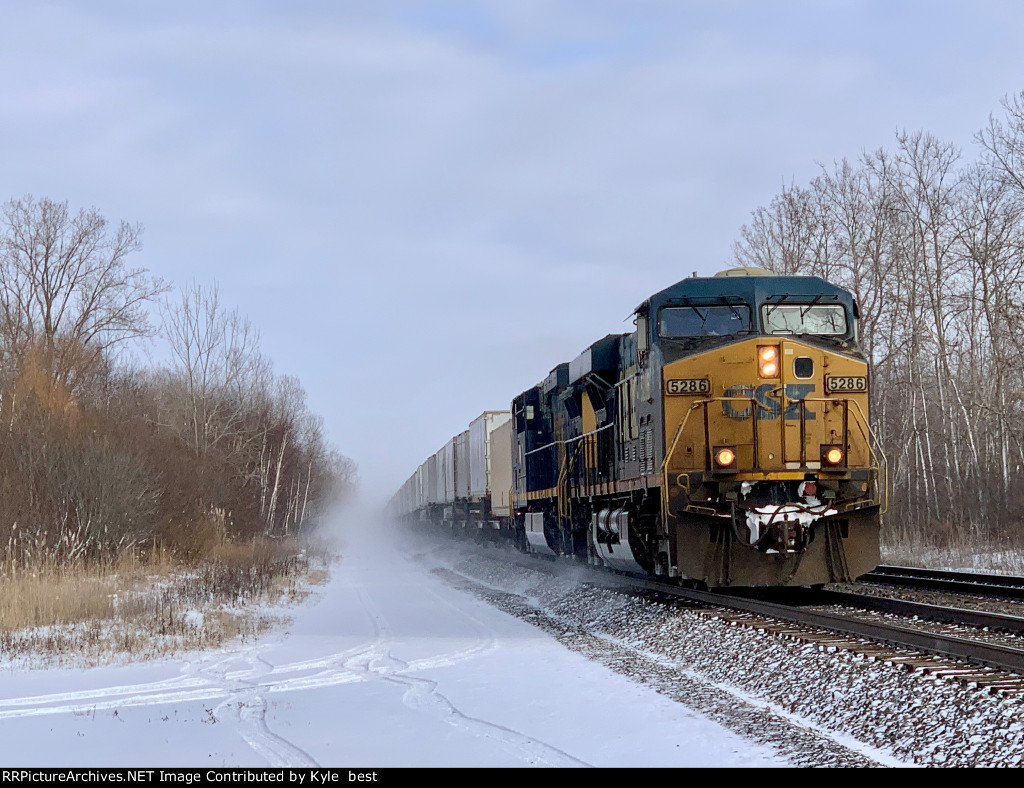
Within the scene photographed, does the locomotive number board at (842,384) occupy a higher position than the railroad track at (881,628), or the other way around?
the locomotive number board at (842,384)

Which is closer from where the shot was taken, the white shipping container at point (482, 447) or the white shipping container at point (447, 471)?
the white shipping container at point (482, 447)

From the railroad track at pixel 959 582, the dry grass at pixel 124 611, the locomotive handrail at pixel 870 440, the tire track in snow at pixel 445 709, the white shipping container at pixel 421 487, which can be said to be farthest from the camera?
the white shipping container at pixel 421 487

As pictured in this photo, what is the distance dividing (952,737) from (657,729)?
175cm

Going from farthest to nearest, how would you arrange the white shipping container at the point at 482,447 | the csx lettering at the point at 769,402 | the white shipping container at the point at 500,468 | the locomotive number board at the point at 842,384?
the white shipping container at the point at 482,447 → the white shipping container at the point at 500,468 → the locomotive number board at the point at 842,384 → the csx lettering at the point at 769,402

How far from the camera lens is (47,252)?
132ft

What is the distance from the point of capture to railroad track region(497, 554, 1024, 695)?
7.18m

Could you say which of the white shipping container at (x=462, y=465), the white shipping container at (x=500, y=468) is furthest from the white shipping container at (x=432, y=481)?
the white shipping container at (x=500, y=468)

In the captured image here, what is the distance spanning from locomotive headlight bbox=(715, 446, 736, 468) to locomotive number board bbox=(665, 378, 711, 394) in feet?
2.44

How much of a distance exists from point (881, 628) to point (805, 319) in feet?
14.6

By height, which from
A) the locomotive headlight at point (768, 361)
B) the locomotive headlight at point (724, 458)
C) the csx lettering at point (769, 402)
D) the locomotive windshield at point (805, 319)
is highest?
the locomotive windshield at point (805, 319)

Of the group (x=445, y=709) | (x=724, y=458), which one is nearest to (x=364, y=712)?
(x=445, y=709)

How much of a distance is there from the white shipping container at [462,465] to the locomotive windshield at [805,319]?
23259 millimetres

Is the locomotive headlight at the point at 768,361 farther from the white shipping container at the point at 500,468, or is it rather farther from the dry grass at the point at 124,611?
the white shipping container at the point at 500,468

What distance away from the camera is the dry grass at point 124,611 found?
411 inches
